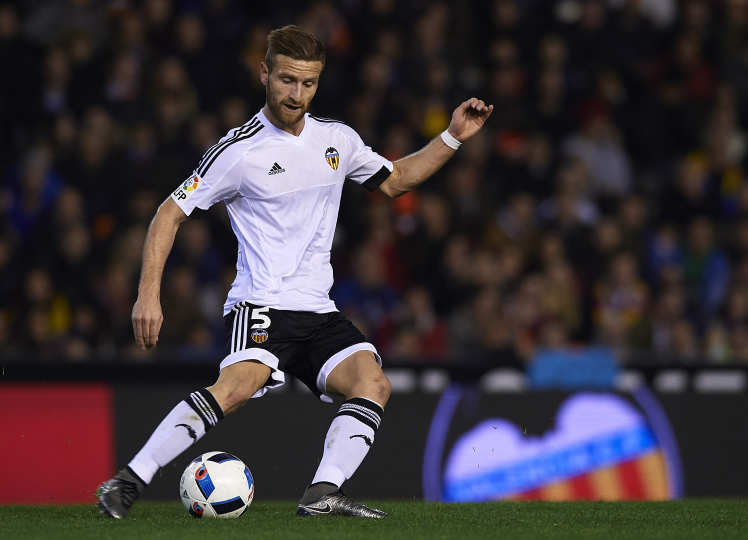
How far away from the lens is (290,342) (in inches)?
186

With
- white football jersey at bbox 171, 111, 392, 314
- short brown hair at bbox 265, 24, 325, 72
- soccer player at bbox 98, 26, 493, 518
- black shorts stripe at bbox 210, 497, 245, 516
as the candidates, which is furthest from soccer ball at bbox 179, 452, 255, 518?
short brown hair at bbox 265, 24, 325, 72

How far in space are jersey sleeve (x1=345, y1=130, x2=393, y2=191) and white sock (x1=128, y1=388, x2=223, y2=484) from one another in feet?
4.21

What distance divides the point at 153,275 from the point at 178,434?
667mm

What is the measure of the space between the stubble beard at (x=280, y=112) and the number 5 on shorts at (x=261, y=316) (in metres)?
0.83

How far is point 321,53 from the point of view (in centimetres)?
471

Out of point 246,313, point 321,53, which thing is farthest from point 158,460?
point 321,53

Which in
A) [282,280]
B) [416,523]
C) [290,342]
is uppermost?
[282,280]

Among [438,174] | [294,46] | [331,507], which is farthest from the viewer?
[438,174]

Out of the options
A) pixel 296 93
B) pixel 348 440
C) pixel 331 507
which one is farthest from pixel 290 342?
pixel 296 93

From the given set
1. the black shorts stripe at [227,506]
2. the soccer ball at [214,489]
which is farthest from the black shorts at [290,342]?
the black shorts stripe at [227,506]

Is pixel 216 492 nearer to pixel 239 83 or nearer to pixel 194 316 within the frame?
pixel 194 316

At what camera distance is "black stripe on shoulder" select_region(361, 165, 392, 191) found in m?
5.11

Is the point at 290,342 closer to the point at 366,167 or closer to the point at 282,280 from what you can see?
the point at 282,280

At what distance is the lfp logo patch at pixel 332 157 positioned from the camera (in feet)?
15.9
